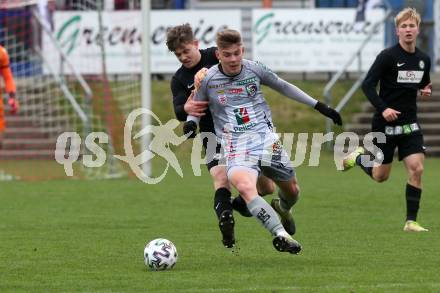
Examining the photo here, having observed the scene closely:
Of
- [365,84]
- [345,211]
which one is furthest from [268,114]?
[345,211]

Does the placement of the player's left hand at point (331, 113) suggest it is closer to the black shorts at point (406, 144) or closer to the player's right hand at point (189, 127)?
the player's right hand at point (189, 127)

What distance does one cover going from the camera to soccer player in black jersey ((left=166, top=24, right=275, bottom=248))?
30.2ft

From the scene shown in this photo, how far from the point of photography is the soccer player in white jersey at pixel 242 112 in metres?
8.89

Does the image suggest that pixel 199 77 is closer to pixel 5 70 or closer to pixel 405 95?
pixel 405 95

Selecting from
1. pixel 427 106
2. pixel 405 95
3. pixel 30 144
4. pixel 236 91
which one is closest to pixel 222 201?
pixel 236 91

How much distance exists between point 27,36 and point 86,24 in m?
1.23

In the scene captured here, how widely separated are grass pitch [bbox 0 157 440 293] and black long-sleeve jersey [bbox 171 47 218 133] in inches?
41.0

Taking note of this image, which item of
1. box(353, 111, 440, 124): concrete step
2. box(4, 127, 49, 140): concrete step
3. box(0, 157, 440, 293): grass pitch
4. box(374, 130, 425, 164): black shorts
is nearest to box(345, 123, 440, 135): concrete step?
box(353, 111, 440, 124): concrete step

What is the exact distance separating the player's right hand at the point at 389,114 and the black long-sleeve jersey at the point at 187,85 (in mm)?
1815

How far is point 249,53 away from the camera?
26.0 metres

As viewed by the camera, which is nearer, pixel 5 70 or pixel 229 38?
pixel 229 38

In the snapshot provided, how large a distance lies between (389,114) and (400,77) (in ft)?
1.71

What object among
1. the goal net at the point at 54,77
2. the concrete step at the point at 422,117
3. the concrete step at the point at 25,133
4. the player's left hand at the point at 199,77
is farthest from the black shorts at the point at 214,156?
the concrete step at the point at 422,117

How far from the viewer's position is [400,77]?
11.2 metres
